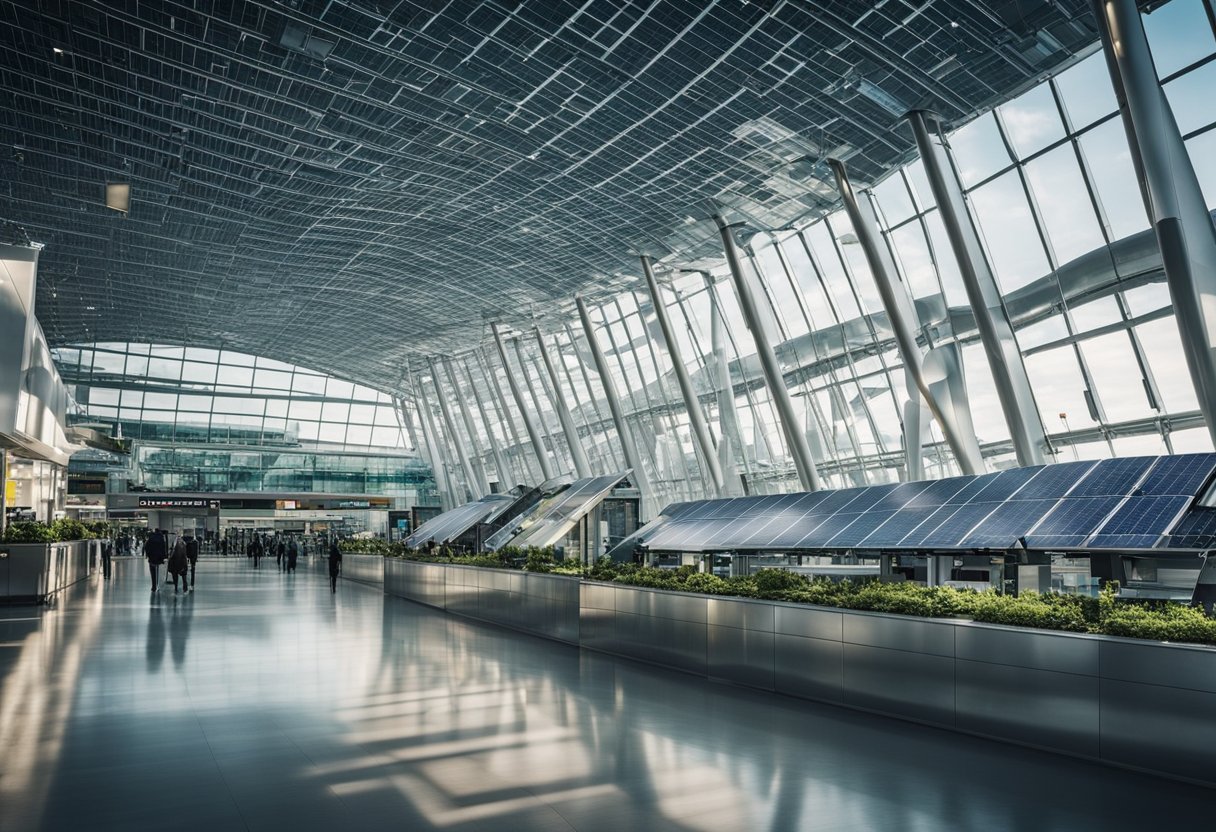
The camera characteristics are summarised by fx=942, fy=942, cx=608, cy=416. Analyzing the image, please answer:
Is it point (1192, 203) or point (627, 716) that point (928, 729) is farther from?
point (1192, 203)

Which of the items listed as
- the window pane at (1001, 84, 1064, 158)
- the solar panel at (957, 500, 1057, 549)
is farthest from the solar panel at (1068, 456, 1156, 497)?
the window pane at (1001, 84, 1064, 158)

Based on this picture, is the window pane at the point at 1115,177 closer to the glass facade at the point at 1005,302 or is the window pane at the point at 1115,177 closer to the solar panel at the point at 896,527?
the glass facade at the point at 1005,302

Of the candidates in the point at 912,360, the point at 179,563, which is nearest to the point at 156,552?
the point at 179,563

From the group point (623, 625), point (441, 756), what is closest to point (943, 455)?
point (623, 625)

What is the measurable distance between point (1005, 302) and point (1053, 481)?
11.6 m

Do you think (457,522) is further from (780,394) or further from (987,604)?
(987,604)

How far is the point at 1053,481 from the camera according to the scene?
11539 mm

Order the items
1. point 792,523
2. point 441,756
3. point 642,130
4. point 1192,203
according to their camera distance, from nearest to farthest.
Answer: point 441,756
point 1192,203
point 792,523
point 642,130

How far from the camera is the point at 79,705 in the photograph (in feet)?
32.5

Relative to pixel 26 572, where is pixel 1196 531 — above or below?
above

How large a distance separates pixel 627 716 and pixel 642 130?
16.2 m

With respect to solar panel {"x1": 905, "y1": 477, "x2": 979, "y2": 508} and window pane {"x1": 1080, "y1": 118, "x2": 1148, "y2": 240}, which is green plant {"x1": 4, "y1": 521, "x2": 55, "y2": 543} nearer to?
solar panel {"x1": 905, "y1": 477, "x2": 979, "y2": 508}

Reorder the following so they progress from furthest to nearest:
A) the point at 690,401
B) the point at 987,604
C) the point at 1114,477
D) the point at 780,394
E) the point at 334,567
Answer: the point at 334,567 → the point at 690,401 → the point at 780,394 → the point at 1114,477 → the point at 987,604

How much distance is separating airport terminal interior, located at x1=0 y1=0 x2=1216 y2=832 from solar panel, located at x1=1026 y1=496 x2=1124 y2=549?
0.08 meters
